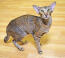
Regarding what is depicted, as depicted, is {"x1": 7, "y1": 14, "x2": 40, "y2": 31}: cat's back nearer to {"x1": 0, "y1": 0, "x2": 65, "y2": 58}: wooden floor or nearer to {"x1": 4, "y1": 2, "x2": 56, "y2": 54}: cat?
{"x1": 4, "y1": 2, "x2": 56, "y2": 54}: cat

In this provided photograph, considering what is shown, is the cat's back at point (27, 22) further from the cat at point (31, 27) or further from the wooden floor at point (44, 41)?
the wooden floor at point (44, 41)

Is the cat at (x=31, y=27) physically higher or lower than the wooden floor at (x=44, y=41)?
higher

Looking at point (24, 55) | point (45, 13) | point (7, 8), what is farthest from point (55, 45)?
point (7, 8)

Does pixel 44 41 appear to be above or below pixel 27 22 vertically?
below

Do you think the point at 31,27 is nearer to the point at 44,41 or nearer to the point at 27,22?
the point at 27,22

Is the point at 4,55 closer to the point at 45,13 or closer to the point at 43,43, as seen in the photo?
the point at 43,43

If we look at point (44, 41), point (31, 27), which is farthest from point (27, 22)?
point (44, 41)

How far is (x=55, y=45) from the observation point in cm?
185

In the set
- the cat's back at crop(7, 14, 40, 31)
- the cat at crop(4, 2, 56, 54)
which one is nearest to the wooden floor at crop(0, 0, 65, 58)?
the cat at crop(4, 2, 56, 54)

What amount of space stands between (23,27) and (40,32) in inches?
8.6

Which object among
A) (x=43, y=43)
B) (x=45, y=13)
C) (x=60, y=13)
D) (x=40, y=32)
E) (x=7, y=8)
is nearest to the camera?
(x=45, y=13)

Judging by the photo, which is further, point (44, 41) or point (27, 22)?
point (44, 41)

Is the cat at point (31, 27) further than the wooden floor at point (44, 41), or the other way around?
the wooden floor at point (44, 41)

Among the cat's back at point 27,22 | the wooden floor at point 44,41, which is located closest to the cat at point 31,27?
the cat's back at point 27,22
